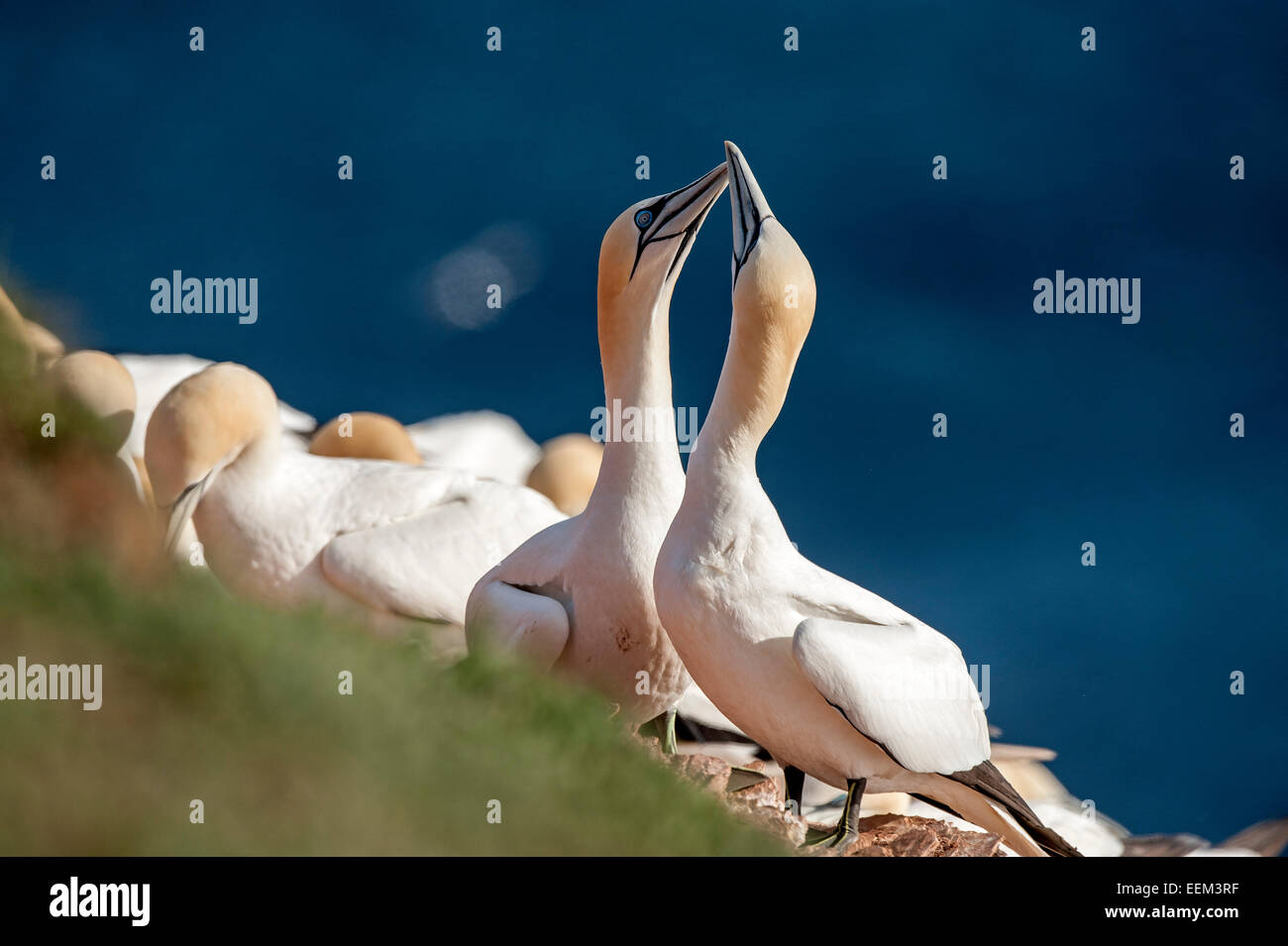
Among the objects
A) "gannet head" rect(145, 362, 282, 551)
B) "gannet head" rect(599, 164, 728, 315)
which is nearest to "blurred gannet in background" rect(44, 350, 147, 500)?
"gannet head" rect(145, 362, 282, 551)

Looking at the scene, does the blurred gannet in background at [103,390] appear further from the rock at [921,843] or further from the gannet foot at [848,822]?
the rock at [921,843]

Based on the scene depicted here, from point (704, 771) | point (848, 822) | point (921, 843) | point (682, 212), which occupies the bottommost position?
point (921, 843)

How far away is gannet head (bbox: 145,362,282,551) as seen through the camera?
5.57 meters

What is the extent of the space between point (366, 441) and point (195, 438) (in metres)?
3.06

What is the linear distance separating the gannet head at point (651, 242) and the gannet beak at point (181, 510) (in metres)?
2.08

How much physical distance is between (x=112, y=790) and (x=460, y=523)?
3762 millimetres

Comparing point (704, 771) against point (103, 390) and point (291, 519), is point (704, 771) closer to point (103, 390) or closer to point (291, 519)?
point (291, 519)

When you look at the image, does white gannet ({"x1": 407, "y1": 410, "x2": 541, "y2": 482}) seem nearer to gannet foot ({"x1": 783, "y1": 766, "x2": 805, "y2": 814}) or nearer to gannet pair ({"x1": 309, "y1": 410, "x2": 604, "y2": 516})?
gannet pair ({"x1": 309, "y1": 410, "x2": 604, "y2": 516})

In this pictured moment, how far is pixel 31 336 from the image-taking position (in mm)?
4359

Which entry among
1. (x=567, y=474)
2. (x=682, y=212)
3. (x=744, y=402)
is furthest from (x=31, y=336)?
(x=567, y=474)

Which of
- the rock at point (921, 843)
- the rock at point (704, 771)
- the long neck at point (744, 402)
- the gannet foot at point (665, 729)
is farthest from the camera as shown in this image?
the gannet foot at point (665, 729)

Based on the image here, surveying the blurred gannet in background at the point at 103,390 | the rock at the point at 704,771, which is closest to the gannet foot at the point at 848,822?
the rock at the point at 704,771

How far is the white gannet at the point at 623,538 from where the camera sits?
4422 millimetres
